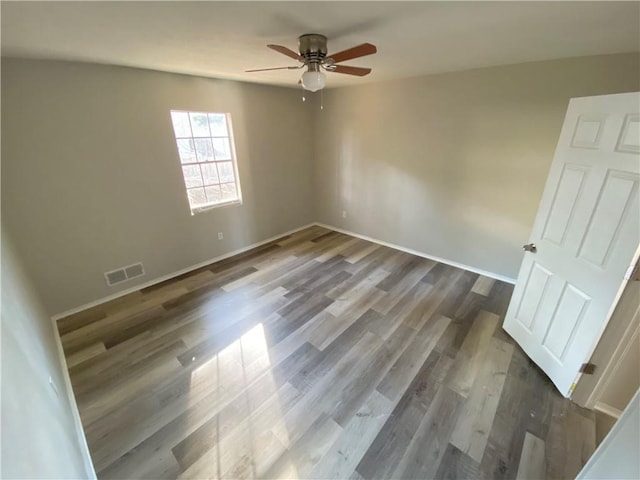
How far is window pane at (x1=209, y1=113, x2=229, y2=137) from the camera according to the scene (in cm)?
348

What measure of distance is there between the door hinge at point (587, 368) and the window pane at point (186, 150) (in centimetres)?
419

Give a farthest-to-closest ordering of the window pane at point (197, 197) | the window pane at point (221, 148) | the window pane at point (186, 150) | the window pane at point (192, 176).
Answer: the window pane at point (221, 148)
the window pane at point (197, 197)
the window pane at point (192, 176)
the window pane at point (186, 150)

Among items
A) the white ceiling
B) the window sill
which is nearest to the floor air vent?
the window sill

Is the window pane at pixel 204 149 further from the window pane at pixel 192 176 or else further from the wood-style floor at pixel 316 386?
the wood-style floor at pixel 316 386

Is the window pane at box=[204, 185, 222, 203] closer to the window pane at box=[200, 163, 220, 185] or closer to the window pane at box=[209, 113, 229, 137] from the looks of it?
the window pane at box=[200, 163, 220, 185]

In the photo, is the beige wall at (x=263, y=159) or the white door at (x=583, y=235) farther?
the beige wall at (x=263, y=159)

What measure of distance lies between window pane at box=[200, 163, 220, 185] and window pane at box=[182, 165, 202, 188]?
7 centimetres

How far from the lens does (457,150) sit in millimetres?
3248

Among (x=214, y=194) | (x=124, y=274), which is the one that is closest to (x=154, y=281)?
(x=124, y=274)

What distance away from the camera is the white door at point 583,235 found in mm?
1488

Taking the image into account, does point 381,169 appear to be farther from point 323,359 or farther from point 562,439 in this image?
point 562,439

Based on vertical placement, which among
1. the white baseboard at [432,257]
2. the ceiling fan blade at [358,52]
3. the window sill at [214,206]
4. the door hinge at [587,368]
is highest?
the ceiling fan blade at [358,52]

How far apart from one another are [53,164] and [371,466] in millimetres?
3527

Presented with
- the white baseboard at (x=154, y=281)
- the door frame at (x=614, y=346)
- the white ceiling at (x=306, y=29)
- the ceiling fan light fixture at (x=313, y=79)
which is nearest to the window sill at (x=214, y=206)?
the white baseboard at (x=154, y=281)
